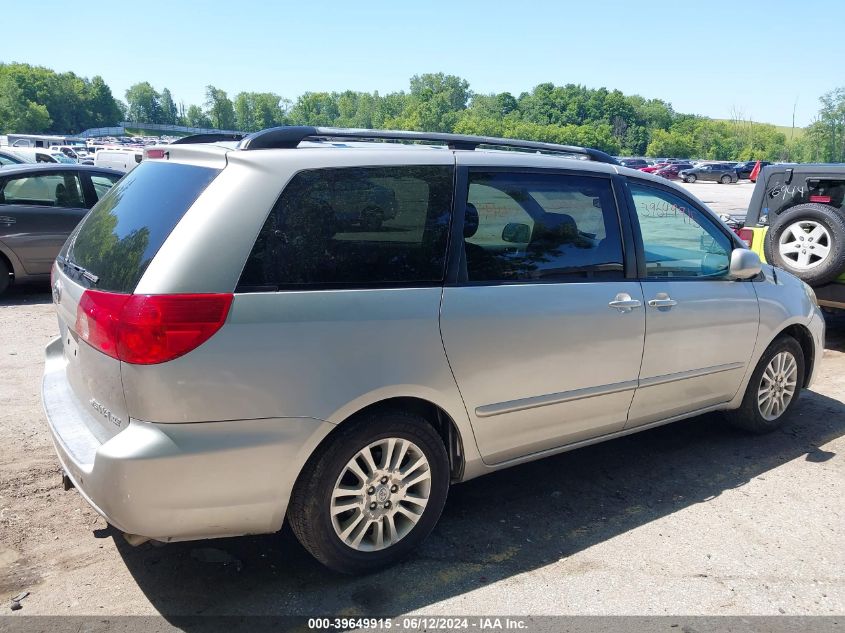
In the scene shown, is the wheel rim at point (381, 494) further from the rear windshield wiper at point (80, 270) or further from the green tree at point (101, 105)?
the green tree at point (101, 105)

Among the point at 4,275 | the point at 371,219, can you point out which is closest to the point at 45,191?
the point at 4,275

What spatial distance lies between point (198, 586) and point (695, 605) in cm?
206

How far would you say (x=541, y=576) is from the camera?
126 inches

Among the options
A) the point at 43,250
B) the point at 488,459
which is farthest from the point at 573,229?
the point at 43,250

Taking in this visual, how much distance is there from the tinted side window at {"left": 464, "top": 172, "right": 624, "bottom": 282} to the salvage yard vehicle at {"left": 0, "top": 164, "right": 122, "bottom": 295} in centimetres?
662

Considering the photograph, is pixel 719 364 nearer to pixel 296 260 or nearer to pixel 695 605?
pixel 695 605

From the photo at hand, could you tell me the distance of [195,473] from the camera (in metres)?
2.66

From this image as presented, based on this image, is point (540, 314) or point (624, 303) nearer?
point (540, 314)

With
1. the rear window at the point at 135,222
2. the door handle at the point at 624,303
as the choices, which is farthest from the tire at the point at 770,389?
the rear window at the point at 135,222

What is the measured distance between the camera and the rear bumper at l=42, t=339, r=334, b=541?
8.60 feet

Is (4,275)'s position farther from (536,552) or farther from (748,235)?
(748,235)

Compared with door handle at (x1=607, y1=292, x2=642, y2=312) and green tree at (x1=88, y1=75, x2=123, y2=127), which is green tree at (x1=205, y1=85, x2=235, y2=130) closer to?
green tree at (x1=88, y1=75, x2=123, y2=127)

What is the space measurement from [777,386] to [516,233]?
99.3 inches

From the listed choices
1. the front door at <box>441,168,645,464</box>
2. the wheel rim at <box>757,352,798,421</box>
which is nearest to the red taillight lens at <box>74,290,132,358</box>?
the front door at <box>441,168,645,464</box>
